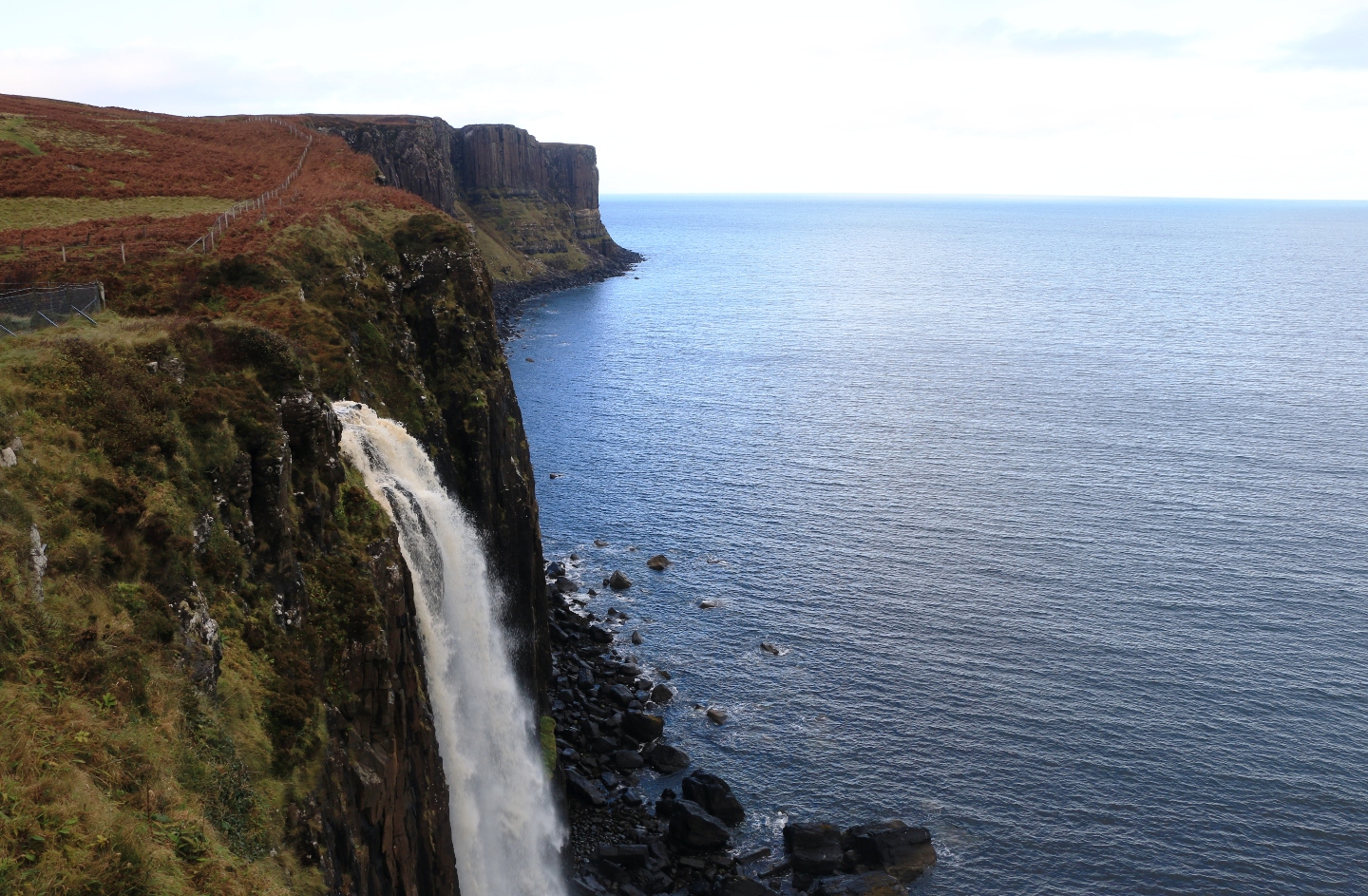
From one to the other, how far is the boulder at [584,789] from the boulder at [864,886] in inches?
478

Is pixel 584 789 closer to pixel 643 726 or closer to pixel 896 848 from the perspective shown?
pixel 643 726

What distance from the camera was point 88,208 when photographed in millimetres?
52531

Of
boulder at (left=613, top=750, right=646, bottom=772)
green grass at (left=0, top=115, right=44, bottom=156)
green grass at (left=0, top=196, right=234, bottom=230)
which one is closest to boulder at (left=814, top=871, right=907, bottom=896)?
boulder at (left=613, top=750, right=646, bottom=772)

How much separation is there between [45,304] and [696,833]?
117ft

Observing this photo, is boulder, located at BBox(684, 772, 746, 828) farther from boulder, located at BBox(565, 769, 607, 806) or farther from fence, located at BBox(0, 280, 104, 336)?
fence, located at BBox(0, 280, 104, 336)

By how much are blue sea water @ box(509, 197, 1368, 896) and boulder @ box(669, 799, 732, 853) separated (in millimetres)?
1942

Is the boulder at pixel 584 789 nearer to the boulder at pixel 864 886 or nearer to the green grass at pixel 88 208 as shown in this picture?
the boulder at pixel 864 886

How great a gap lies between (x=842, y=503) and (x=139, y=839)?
7644 cm

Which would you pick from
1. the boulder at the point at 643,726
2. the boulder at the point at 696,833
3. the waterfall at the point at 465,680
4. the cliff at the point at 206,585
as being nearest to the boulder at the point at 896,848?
the boulder at the point at 696,833

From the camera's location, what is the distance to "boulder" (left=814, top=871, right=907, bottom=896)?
43375 mm

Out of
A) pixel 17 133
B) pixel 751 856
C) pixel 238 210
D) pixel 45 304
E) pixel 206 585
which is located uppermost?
pixel 17 133

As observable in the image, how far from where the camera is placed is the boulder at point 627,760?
53.1 m

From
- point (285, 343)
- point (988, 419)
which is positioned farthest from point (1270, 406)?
point (285, 343)

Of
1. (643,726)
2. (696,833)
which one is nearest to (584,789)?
(696,833)
